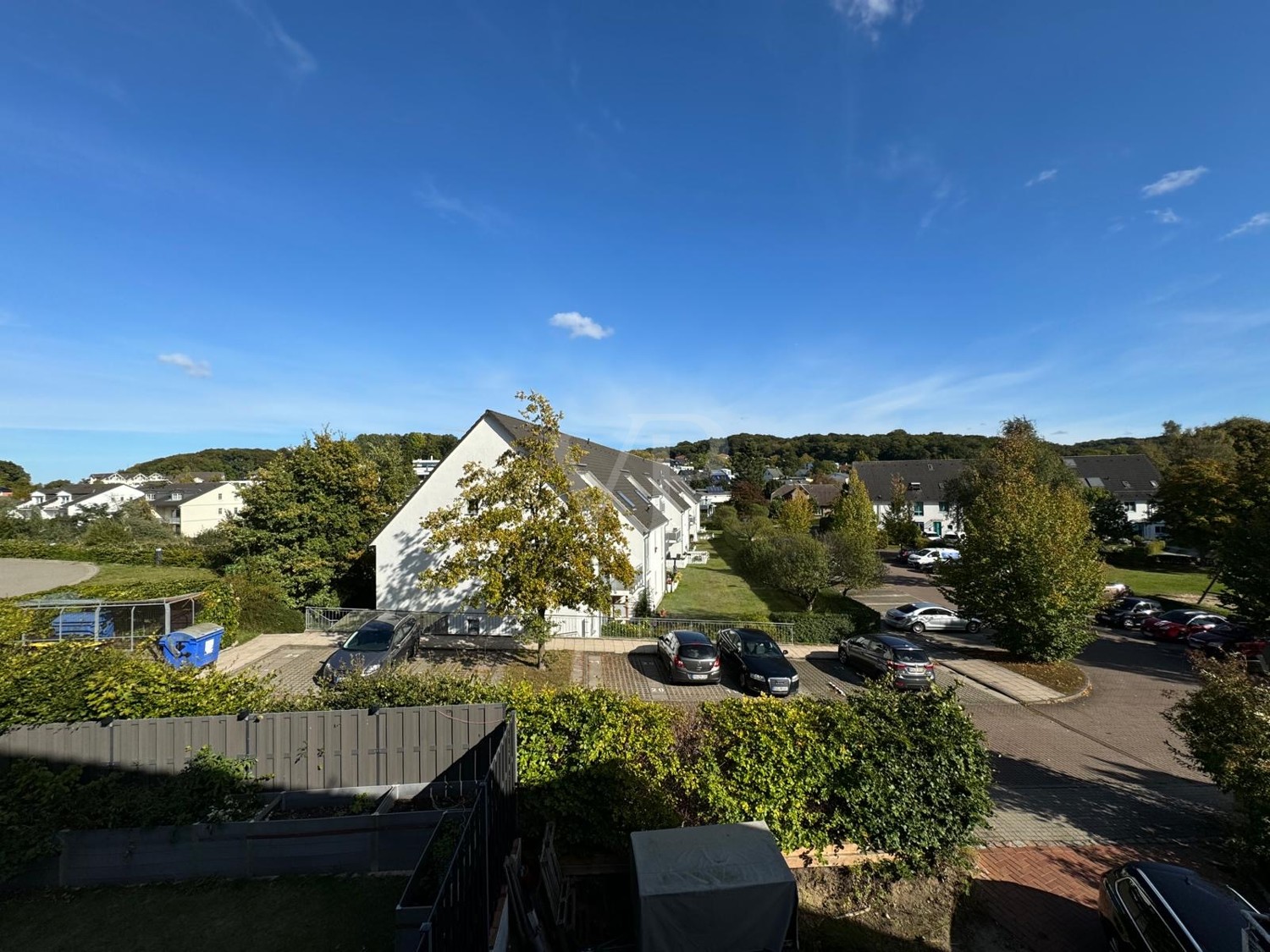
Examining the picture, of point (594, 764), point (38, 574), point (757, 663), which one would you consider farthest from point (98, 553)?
point (594, 764)

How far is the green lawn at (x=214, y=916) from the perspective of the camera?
226 inches

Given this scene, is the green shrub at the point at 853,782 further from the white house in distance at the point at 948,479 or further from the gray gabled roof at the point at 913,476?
the gray gabled roof at the point at 913,476

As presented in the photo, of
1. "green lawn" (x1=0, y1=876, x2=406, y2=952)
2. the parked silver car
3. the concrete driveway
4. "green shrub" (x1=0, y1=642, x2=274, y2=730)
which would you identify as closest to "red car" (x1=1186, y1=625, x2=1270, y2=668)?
the parked silver car

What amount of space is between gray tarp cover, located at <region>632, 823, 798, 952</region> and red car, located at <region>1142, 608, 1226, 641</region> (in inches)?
1088

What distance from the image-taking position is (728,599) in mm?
28750

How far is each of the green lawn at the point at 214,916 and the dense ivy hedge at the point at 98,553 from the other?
34.4 metres

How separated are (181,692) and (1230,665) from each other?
17.5 m

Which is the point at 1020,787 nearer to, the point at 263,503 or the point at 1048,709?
the point at 1048,709

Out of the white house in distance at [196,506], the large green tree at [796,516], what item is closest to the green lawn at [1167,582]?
the large green tree at [796,516]

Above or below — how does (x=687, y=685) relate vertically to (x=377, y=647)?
below

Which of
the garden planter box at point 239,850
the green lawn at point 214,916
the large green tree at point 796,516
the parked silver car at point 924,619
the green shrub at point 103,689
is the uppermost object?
the large green tree at point 796,516

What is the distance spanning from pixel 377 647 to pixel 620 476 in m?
19.2

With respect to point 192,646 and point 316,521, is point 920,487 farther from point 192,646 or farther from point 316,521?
point 192,646

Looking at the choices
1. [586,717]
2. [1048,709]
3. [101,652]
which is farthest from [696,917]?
[1048,709]
